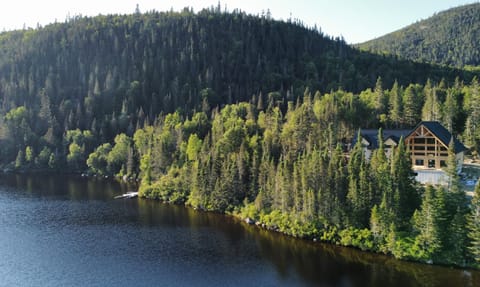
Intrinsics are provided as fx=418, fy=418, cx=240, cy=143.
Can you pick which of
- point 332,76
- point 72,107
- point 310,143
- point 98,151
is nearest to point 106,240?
point 310,143

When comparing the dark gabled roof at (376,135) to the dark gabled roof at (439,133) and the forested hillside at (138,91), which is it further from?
the forested hillside at (138,91)

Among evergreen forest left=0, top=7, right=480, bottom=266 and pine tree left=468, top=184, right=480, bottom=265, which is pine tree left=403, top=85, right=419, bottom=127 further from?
pine tree left=468, top=184, right=480, bottom=265

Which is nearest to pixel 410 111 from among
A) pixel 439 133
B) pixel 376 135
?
pixel 376 135

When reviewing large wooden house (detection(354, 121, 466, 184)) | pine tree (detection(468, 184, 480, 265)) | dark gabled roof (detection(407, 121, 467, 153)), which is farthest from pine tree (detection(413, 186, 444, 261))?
dark gabled roof (detection(407, 121, 467, 153))

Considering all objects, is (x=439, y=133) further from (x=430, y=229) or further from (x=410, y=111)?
(x=410, y=111)

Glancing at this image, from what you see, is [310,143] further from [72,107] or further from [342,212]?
[72,107]
